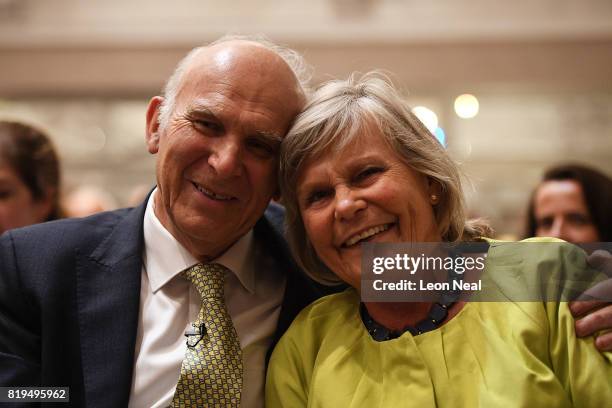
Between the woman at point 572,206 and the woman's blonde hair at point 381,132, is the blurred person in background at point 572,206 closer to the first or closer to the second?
the woman at point 572,206

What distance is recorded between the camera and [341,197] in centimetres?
120

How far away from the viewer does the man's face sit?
133 cm

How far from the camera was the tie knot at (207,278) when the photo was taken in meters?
1.34

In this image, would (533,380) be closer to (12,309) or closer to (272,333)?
(272,333)

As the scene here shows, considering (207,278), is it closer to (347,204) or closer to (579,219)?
(347,204)

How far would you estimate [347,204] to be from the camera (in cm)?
118

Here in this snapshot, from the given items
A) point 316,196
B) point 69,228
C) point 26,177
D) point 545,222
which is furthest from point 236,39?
point 545,222

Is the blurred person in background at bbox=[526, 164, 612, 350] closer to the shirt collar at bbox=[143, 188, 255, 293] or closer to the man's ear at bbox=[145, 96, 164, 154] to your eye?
the shirt collar at bbox=[143, 188, 255, 293]

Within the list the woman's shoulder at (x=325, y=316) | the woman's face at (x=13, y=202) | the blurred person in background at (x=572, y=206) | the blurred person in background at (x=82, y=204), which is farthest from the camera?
the blurred person in background at (x=82, y=204)

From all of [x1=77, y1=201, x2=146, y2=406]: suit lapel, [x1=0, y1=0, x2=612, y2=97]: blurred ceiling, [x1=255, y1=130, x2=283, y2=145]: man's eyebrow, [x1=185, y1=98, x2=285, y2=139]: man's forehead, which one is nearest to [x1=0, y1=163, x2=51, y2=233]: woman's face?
[x1=77, y1=201, x2=146, y2=406]: suit lapel

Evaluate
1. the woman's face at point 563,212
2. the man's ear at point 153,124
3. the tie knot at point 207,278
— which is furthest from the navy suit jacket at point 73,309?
the woman's face at point 563,212

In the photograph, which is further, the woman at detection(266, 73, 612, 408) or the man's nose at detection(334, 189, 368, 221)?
the man's nose at detection(334, 189, 368, 221)

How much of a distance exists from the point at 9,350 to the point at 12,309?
85mm

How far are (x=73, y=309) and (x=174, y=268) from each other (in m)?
0.23
